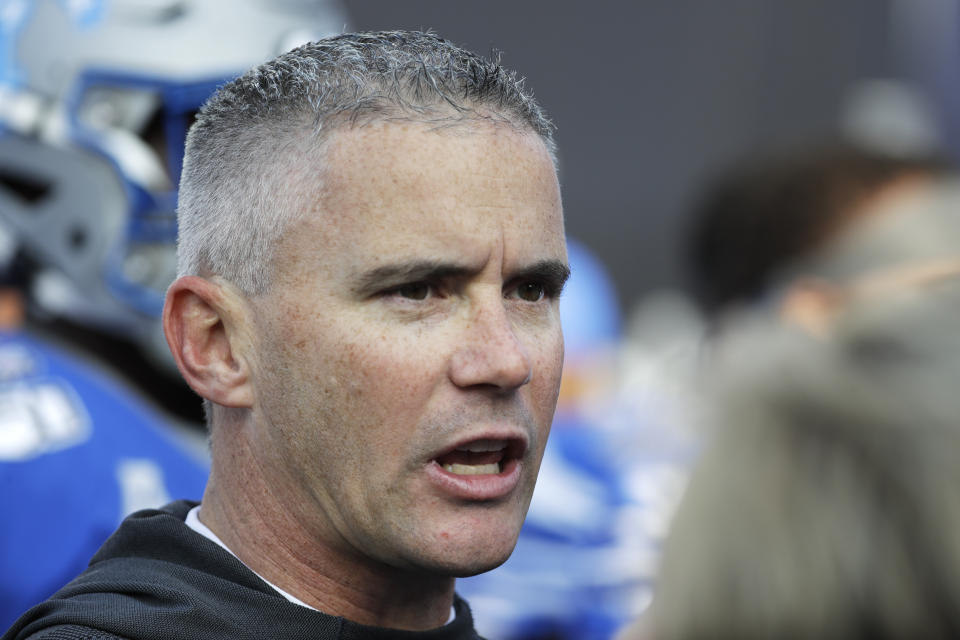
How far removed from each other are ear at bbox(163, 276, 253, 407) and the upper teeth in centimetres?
32

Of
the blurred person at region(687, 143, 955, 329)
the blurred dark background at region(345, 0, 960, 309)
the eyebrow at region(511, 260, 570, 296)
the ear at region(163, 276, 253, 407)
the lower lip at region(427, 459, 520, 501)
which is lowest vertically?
the lower lip at region(427, 459, 520, 501)

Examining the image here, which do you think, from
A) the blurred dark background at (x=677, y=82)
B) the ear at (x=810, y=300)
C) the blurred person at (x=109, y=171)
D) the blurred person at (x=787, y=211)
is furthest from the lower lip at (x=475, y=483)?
the blurred dark background at (x=677, y=82)

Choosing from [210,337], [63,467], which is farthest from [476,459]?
[63,467]

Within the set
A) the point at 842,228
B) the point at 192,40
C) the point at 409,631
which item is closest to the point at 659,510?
the point at 842,228

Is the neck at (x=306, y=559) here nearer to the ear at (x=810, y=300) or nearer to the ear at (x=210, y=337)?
the ear at (x=210, y=337)

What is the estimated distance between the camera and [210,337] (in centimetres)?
173

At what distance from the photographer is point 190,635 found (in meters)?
1.55

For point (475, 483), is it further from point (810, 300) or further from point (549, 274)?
point (810, 300)

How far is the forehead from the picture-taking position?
161 cm

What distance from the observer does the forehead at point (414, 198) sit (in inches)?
63.3

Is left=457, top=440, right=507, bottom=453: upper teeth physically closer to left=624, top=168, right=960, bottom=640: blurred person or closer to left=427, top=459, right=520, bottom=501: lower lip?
left=427, top=459, right=520, bottom=501: lower lip

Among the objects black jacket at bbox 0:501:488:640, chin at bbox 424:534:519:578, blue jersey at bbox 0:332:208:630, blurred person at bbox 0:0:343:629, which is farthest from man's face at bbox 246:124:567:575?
blurred person at bbox 0:0:343:629

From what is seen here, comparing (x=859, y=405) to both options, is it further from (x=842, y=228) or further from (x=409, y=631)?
(x=842, y=228)

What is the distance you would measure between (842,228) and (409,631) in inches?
101
